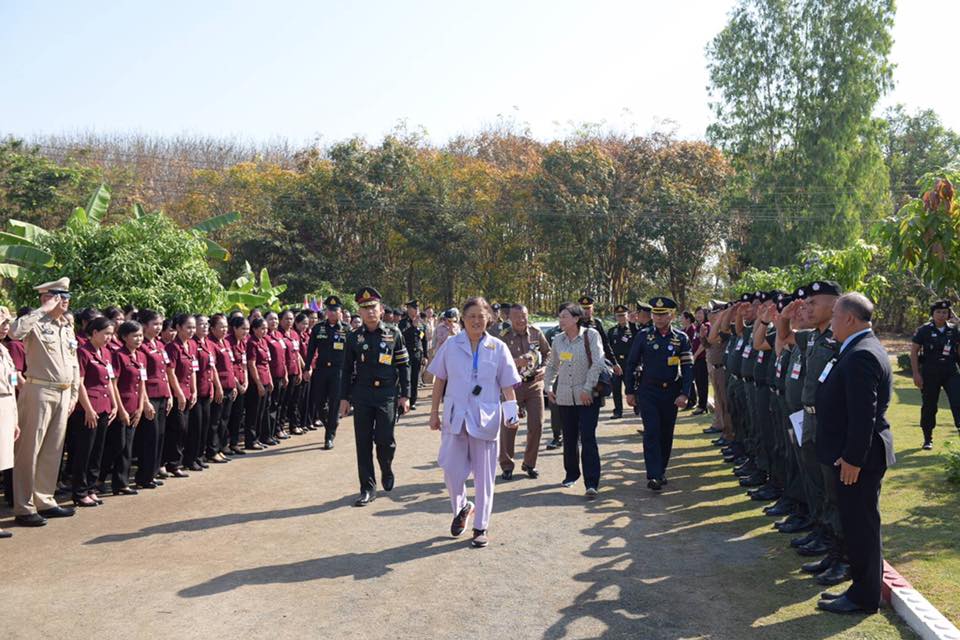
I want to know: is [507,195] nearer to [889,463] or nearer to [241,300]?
[241,300]

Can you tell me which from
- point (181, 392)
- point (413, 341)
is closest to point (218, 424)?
point (181, 392)

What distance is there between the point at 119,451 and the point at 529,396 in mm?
4836

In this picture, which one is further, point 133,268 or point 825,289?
point 133,268

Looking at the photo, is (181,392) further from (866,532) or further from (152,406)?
(866,532)

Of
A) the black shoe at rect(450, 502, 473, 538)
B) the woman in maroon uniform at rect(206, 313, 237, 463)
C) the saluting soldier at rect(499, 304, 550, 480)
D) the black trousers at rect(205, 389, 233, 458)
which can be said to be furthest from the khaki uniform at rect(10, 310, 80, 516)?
the saluting soldier at rect(499, 304, 550, 480)

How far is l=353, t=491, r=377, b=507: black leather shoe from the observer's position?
8492 millimetres

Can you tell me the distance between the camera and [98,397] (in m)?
8.61

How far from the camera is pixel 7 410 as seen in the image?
24.1 ft

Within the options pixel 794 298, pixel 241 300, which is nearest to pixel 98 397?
pixel 794 298

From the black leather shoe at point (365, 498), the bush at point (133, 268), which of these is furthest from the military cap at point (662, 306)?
the bush at point (133, 268)

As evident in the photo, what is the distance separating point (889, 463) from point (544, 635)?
2.47 metres

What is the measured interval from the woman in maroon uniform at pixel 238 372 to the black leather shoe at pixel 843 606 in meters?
8.43

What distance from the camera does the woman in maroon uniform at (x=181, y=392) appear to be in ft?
33.4

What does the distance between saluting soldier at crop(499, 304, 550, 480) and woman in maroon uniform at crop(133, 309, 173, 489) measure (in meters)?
4.05
